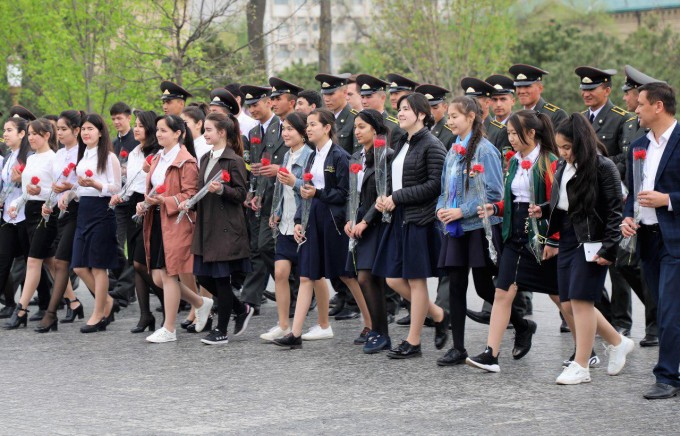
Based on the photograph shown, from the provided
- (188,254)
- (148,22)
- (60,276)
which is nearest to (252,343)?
(188,254)

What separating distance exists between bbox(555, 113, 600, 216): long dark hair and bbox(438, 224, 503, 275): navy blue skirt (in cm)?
88

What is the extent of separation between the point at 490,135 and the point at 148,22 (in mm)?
10881

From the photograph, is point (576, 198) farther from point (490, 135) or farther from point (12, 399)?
point (12, 399)

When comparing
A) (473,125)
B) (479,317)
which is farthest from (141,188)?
(473,125)

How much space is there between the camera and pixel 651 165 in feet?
26.4

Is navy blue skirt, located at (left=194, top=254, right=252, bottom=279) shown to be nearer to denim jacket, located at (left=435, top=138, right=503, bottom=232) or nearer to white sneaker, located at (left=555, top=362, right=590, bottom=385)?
denim jacket, located at (left=435, top=138, right=503, bottom=232)

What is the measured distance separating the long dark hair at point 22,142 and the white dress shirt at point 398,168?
14.6 ft

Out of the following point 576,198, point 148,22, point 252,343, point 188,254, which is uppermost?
point 148,22

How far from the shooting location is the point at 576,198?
8.35m

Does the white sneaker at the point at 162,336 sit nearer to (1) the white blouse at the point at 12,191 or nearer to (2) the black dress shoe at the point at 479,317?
(1) the white blouse at the point at 12,191

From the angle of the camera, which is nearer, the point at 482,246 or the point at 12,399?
the point at 12,399

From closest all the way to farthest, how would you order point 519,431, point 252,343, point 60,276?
point 519,431 < point 252,343 < point 60,276

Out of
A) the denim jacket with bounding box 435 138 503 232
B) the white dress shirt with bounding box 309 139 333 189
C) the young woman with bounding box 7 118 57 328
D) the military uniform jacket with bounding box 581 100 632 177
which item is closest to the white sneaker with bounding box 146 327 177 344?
the young woman with bounding box 7 118 57 328

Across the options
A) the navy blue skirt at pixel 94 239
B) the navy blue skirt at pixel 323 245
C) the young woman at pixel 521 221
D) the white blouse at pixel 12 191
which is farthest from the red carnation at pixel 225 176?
the white blouse at pixel 12 191
